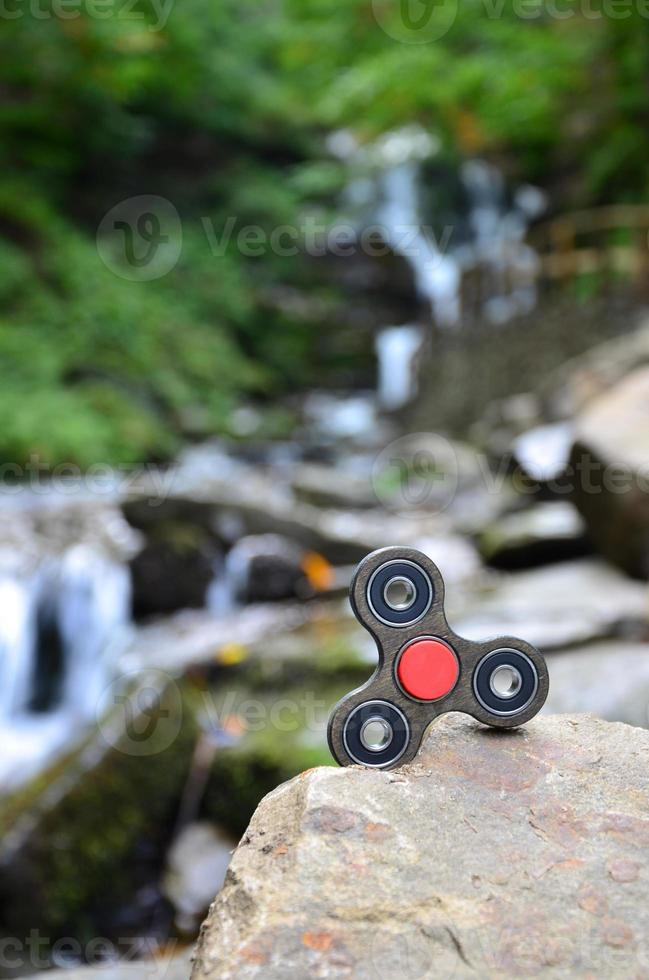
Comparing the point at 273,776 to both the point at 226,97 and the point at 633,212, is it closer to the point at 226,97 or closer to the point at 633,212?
the point at 633,212

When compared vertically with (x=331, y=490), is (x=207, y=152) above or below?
above

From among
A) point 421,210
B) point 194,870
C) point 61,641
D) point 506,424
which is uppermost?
point 421,210

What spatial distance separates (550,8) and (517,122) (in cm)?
158

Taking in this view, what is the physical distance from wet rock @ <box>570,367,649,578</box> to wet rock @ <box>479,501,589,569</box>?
373 mm

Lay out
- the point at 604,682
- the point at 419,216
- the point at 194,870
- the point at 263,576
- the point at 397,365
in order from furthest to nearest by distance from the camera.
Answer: the point at 419,216 < the point at 397,365 < the point at 263,576 < the point at 194,870 < the point at 604,682

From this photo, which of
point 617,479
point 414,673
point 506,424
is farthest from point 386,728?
point 506,424

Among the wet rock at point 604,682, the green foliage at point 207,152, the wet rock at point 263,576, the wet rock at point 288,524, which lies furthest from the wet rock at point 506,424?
the wet rock at point 604,682

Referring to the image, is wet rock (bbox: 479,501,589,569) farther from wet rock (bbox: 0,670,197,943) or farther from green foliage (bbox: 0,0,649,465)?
green foliage (bbox: 0,0,649,465)

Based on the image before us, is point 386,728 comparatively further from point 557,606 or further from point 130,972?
point 557,606

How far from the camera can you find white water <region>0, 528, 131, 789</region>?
5.19m

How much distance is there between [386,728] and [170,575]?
5.38 m

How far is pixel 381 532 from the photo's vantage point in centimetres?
786

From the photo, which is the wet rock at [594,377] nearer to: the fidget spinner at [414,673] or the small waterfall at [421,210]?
the small waterfall at [421,210]

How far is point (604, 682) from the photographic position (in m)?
3.45
